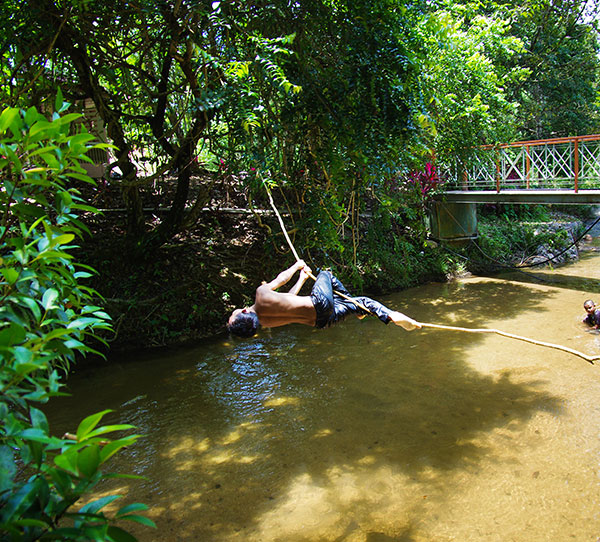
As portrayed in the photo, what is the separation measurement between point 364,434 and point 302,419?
0.57 m

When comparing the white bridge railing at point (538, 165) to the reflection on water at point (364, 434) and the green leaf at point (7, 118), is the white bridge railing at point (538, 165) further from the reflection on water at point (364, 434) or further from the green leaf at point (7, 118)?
the green leaf at point (7, 118)

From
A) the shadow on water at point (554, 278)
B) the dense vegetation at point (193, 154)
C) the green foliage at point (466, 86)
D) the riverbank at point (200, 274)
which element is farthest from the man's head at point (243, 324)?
the shadow on water at point (554, 278)

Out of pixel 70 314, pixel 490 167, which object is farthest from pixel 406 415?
pixel 490 167

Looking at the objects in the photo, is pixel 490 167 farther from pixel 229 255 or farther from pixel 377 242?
pixel 229 255

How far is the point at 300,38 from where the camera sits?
12.9 feet

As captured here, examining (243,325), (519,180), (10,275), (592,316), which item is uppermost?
(519,180)

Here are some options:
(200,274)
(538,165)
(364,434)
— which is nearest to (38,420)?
(364,434)

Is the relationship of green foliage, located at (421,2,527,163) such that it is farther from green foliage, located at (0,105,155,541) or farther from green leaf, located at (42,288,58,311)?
green leaf, located at (42,288,58,311)

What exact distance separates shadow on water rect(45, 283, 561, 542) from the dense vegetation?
79cm

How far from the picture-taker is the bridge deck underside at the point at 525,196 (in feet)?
21.3

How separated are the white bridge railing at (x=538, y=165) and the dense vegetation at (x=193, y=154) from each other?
0.46 metres

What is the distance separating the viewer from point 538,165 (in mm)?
7461

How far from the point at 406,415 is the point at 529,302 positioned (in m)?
4.07

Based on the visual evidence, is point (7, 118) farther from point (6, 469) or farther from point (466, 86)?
point (466, 86)
